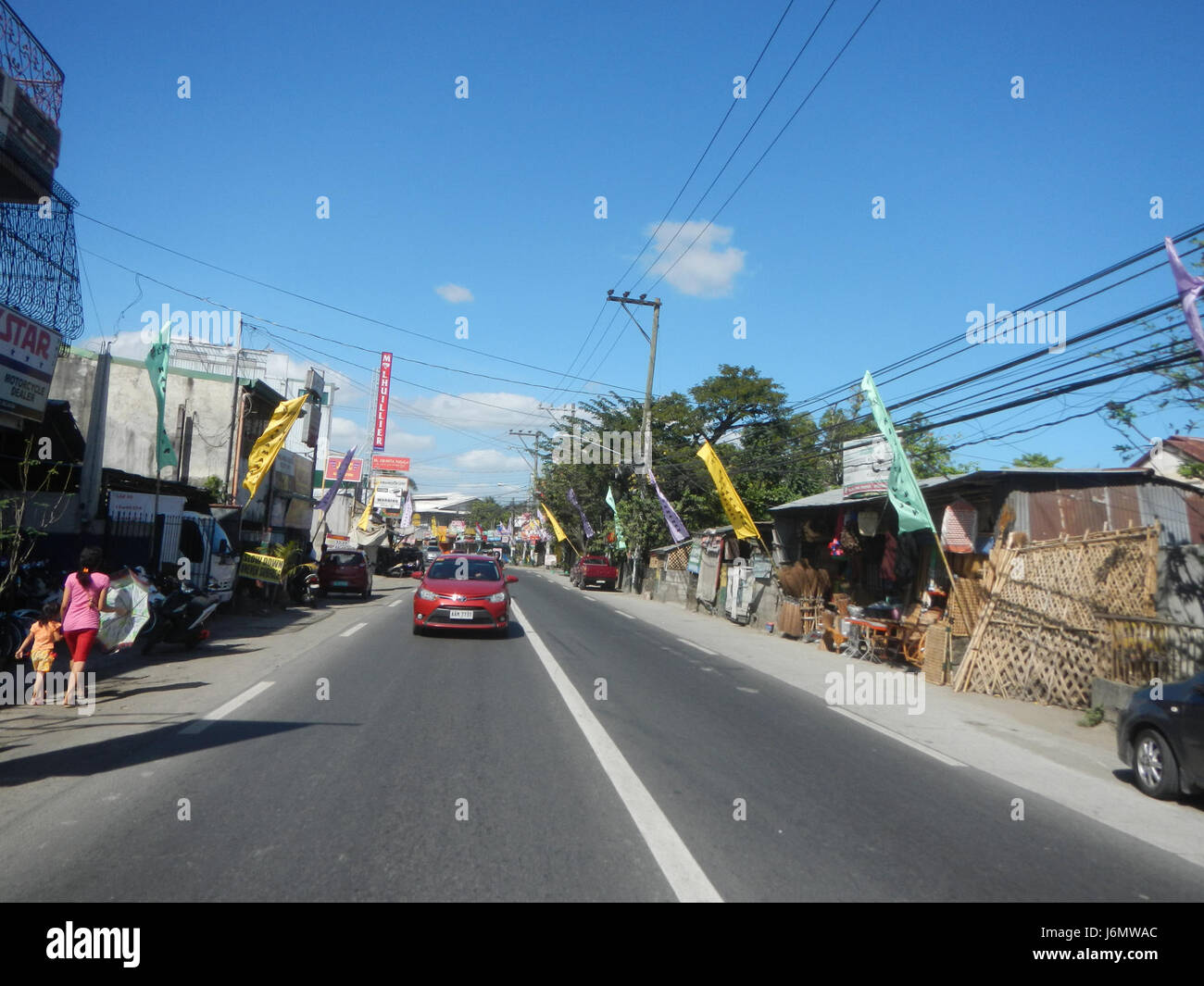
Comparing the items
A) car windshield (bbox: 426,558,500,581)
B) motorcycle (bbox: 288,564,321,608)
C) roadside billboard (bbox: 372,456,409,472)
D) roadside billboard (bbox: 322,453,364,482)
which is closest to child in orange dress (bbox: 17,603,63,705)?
car windshield (bbox: 426,558,500,581)

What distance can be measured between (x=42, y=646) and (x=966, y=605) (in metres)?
14.0

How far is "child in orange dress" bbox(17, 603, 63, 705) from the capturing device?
9359 mm

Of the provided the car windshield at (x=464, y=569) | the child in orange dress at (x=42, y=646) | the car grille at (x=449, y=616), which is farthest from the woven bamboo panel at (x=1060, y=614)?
the child in orange dress at (x=42, y=646)

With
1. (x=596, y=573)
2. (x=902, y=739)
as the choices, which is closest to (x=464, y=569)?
(x=902, y=739)

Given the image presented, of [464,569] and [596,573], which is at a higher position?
[464,569]

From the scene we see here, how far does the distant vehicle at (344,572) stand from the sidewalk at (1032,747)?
14931 mm

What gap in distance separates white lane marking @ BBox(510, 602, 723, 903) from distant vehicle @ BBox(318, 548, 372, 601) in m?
19.0

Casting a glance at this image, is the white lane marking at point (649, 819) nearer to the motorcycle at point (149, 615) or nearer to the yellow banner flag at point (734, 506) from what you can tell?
the motorcycle at point (149, 615)

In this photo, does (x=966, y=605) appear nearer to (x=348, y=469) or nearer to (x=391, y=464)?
(x=348, y=469)

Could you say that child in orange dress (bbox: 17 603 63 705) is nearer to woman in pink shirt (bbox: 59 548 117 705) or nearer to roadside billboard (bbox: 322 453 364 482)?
woman in pink shirt (bbox: 59 548 117 705)

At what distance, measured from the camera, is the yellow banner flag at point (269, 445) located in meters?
21.0

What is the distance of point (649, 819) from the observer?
593cm
